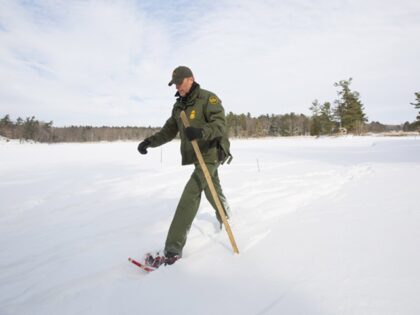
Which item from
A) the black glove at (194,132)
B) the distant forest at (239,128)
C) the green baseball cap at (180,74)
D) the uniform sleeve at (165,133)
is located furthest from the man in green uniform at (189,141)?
the distant forest at (239,128)

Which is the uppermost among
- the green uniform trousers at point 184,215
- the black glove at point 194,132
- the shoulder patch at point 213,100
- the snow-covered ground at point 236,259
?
the shoulder patch at point 213,100

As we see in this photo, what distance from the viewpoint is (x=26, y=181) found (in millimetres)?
10125

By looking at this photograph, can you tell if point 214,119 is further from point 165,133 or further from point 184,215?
point 184,215

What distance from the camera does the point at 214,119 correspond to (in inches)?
122

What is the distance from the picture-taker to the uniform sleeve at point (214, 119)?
9.68 feet

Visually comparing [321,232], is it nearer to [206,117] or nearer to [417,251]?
[417,251]

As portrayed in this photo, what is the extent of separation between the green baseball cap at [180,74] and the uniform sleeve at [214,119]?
0.37 m

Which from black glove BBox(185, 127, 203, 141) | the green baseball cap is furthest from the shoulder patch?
black glove BBox(185, 127, 203, 141)

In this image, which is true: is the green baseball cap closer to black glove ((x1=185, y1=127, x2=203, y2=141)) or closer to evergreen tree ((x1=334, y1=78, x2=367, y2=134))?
black glove ((x1=185, y1=127, x2=203, y2=141))

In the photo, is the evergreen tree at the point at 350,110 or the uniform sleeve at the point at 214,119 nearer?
the uniform sleeve at the point at 214,119

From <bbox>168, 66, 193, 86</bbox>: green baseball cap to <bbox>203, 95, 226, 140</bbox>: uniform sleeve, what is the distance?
0.37 metres

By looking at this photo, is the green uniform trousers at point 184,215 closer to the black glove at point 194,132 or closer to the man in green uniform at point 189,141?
the man in green uniform at point 189,141

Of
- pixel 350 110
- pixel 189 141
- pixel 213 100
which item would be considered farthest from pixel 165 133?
pixel 350 110

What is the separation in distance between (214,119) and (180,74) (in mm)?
626
